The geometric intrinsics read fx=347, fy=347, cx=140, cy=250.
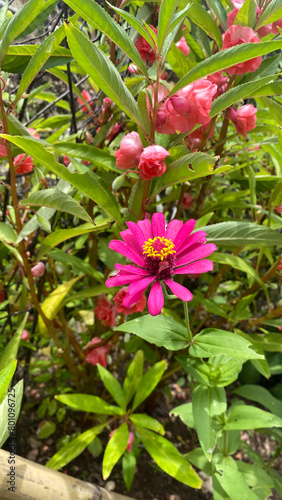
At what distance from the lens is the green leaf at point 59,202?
1.74 feet

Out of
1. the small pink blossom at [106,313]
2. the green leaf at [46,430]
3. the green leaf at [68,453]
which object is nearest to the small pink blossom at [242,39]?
the small pink blossom at [106,313]

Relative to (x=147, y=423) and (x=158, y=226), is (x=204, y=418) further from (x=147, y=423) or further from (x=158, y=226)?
(x=158, y=226)

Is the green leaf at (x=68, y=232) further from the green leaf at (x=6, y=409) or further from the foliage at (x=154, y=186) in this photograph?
the green leaf at (x=6, y=409)

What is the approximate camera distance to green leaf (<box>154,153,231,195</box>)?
1.53 feet

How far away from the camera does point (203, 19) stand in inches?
23.8

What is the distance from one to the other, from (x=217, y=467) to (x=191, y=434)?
20.6 inches

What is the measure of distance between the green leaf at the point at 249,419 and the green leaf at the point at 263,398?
288 millimetres

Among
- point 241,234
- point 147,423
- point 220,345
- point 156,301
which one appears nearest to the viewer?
point 156,301

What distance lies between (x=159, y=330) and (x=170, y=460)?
0.34 meters

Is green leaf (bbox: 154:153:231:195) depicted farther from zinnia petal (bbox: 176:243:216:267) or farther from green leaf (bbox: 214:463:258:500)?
green leaf (bbox: 214:463:258:500)

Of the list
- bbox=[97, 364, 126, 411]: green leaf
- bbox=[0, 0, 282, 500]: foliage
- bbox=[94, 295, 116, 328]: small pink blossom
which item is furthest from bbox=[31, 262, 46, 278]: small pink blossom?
bbox=[97, 364, 126, 411]: green leaf

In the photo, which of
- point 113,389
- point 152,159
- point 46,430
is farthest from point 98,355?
point 152,159

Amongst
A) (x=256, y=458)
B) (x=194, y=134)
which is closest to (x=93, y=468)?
(x=256, y=458)

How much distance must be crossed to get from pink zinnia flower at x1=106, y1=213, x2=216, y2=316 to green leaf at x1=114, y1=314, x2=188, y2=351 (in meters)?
0.11
